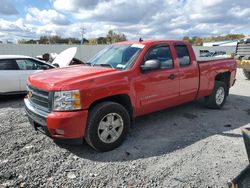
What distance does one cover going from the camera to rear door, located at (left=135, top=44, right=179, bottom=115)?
4.51m

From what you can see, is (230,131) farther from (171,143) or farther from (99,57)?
(99,57)

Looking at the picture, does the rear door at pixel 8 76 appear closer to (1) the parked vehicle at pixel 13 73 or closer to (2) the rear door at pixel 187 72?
(1) the parked vehicle at pixel 13 73

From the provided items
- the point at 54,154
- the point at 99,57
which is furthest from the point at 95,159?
the point at 99,57

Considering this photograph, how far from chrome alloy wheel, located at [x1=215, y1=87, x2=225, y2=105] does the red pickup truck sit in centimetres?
86

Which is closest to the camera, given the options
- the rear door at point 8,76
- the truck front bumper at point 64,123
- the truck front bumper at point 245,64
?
the truck front bumper at point 64,123

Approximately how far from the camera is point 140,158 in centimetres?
384

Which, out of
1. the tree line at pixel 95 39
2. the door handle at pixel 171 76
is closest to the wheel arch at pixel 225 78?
the door handle at pixel 171 76

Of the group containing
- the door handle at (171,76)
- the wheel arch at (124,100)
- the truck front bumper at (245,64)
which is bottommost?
the wheel arch at (124,100)

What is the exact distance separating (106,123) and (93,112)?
0.35m

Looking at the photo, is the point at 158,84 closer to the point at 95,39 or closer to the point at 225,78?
the point at 225,78

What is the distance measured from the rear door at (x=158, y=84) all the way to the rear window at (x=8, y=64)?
502 centimetres

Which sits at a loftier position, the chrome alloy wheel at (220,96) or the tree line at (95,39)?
the tree line at (95,39)

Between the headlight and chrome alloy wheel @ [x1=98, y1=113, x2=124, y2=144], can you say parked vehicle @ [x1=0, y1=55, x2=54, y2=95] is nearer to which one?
the headlight

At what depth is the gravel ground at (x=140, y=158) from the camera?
3.25 meters
